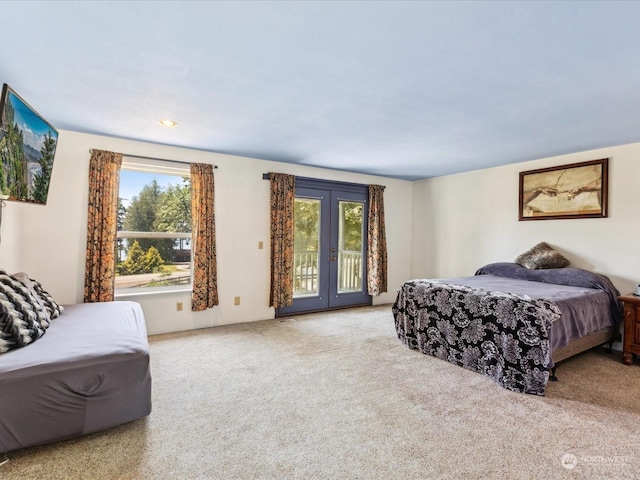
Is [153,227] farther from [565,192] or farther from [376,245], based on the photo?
[565,192]

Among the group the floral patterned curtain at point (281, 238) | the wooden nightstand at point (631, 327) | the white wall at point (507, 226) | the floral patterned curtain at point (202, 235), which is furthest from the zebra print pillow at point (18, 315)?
the white wall at point (507, 226)

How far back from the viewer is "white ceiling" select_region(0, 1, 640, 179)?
1.61m

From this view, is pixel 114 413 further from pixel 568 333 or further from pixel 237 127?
pixel 568 333

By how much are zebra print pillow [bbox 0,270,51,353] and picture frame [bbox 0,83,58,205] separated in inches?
25.3

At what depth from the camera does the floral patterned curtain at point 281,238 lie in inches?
185

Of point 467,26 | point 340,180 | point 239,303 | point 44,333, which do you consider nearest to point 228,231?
point 239,303

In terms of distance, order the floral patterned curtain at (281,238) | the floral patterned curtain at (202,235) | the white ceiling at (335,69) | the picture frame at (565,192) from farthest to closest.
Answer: the floral patterned curtain at (281,238) < the floral patterned curtain at (202,235) < the picture frame at (565,192) < the white ceiling at (335,69)

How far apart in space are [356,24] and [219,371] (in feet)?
9.16

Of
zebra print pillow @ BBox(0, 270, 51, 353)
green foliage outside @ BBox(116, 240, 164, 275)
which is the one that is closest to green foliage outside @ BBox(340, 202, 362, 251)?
green foliage outside @ BBox(116, 240, 164, 275)

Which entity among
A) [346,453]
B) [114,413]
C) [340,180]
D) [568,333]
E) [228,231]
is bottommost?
[346,453]

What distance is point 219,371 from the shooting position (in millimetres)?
2971

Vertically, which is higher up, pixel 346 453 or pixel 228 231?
pixel 228 231

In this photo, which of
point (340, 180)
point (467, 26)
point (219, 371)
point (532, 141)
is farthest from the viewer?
point (340, 180)

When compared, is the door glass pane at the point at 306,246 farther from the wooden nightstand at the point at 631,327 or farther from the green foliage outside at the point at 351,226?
the wooden nightstand at the point at 631,327
